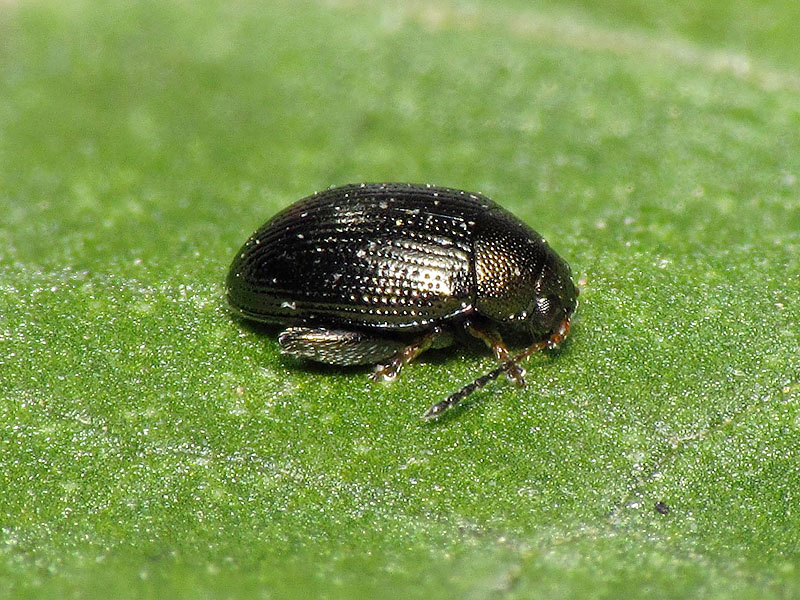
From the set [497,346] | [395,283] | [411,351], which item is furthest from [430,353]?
[395,283]

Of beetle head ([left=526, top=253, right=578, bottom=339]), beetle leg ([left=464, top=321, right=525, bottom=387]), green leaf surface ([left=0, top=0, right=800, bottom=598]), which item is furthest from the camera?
beetle head ([left=526, top=253, right=578, bottom=339])

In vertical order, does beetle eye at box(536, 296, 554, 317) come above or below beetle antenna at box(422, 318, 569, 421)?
above

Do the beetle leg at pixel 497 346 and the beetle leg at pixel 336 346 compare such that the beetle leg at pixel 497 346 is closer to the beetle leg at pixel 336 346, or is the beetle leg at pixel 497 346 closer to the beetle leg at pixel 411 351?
the beetle leg at pixel 411 351

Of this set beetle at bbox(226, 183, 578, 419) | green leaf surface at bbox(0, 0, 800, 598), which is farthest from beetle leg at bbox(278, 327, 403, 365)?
green leaf surface at bbox(0, 0, 800, 598)

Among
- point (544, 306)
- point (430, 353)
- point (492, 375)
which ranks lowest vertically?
point (430, 353)

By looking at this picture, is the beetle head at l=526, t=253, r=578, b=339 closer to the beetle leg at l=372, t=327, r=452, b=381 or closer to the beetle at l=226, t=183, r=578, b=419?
the beetle at l=226, t=183, r=578, b=419

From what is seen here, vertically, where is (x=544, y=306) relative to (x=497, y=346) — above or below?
above

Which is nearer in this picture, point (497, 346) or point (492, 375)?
point (492, 375)

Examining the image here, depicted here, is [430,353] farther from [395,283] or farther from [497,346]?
[395,283]

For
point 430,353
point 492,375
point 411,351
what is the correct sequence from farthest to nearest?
1. point 430,353
2. point 411,351
3. point 492,375
